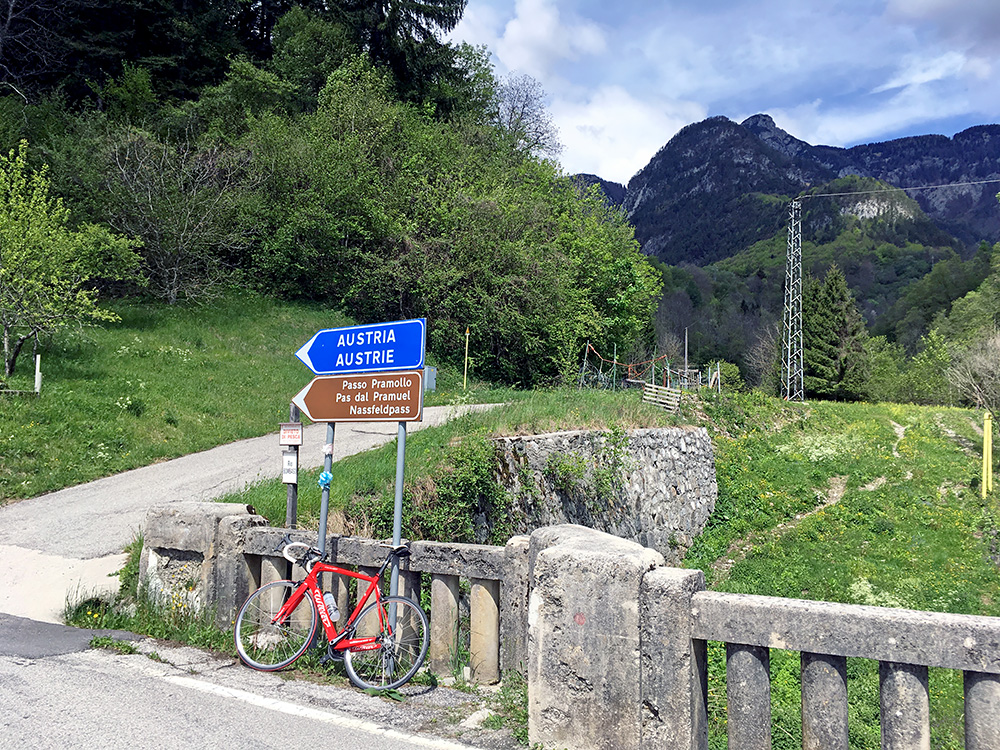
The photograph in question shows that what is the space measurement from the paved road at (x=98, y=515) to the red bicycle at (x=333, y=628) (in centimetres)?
252

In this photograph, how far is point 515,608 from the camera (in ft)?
15.0

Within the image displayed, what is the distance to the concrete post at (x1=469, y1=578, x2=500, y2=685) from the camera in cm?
468

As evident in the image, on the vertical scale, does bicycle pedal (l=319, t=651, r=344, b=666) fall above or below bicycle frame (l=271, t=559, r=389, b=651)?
below

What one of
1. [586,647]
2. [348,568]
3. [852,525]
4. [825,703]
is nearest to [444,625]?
[348,568]

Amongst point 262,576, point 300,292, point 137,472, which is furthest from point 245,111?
point 262,576

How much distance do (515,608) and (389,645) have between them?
89 centimetres

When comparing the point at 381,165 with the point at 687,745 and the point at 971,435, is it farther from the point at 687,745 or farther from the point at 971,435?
the point at 687,745

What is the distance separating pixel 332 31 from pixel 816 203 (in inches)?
5442

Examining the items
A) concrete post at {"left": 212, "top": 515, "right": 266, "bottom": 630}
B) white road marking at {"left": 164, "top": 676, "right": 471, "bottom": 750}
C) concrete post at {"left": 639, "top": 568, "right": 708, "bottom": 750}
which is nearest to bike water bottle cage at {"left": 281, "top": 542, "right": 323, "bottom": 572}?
concrete post at {"left": 212, "top": 515, "right": 266, "bottom": 630}

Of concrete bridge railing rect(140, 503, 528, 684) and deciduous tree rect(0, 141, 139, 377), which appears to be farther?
deciduous tree rect(0, 141, 139, 377)

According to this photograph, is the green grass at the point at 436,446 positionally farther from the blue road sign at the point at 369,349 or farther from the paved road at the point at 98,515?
the blue road sign at the point at 369,349

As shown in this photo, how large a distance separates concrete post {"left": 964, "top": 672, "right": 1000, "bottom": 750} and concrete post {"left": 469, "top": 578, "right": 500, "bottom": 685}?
8.77ft

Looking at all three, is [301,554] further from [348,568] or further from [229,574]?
[229,574]

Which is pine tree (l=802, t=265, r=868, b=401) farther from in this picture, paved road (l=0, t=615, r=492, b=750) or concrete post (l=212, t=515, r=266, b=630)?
paved road (l=0, t=615, r=492, b=750)
